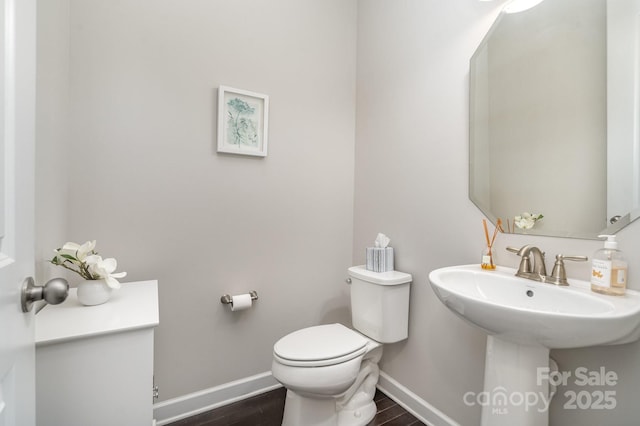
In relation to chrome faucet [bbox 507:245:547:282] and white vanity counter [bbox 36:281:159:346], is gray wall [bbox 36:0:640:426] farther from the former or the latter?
white vanity counter [bbox 36:281:159:346]

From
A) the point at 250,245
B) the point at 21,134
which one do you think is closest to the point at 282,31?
the point at 250,245

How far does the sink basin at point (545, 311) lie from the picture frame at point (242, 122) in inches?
47.4

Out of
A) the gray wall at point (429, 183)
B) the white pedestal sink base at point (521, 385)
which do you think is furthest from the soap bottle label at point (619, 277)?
the white pedestal sink base at point (521, 385)

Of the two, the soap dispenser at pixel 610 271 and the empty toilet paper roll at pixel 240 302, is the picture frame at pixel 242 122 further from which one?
the soap dispenser at pixel 610 271

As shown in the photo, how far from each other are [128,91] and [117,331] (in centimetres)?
114

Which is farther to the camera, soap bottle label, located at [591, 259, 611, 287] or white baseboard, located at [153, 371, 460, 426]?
white baseboard, located at [153, 371, 460, 426]

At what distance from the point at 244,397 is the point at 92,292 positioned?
1.09m

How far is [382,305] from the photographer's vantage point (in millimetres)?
1556

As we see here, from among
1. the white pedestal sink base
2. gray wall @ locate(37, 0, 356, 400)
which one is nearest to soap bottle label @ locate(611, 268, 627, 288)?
the white pedestal sink base

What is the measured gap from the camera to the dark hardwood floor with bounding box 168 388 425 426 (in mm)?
1525

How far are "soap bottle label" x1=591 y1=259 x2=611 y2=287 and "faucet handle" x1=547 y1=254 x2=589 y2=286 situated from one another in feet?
0.23

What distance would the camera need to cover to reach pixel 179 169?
1.54 metres

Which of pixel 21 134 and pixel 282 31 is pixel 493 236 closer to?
pixel 21 134

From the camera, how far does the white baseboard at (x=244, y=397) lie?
1499 millimetres
